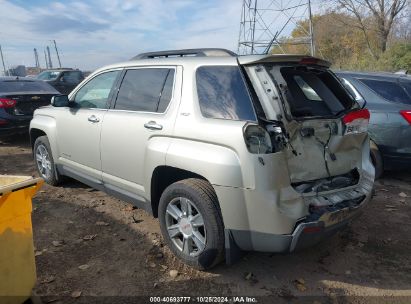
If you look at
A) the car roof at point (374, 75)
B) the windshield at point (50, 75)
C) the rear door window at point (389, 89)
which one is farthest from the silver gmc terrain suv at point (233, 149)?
the windshield at point (50, 75)

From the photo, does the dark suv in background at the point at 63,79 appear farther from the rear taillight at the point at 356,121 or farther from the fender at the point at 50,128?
the rear taillight at the point at 356,121

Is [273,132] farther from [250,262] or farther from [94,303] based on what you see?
[94,303]

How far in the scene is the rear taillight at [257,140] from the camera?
2975mm

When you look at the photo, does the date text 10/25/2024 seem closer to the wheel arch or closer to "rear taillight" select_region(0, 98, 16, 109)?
the wheel arch

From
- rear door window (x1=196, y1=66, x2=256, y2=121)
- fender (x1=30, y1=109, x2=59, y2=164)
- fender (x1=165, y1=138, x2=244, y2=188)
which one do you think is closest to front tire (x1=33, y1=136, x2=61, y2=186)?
fender (x1=30, y1=109, x2=59, y2=164)

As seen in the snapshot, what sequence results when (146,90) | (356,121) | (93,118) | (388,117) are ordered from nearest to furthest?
(356,121), (146,90), (93,118), (388,117)

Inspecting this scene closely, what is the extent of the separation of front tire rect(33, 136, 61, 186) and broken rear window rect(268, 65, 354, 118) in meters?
3.60

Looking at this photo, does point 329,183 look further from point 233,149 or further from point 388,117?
point 388,117

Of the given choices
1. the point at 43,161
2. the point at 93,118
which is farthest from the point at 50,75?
the point at 93,118

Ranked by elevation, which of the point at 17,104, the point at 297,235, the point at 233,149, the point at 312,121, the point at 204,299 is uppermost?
the point at 312,121

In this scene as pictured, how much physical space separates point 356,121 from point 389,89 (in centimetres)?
276

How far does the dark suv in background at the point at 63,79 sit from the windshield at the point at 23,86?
6.46 meters

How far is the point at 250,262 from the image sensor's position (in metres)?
3.71

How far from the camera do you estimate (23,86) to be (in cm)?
941
